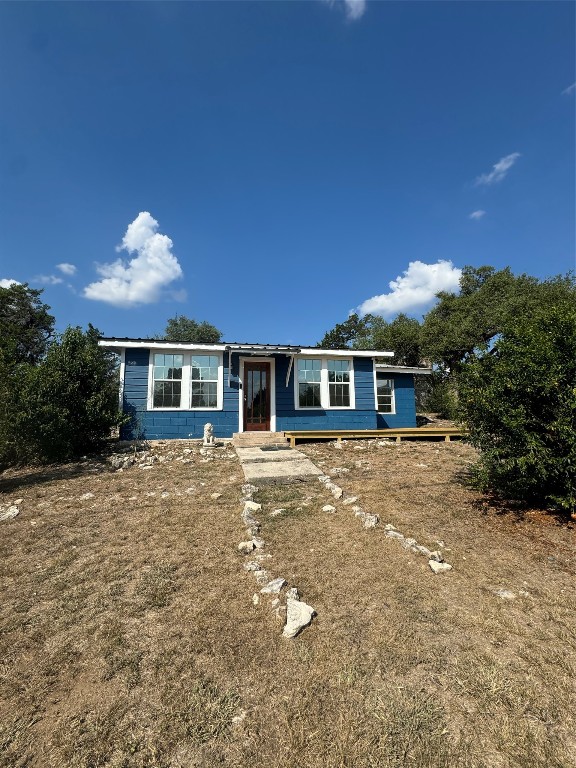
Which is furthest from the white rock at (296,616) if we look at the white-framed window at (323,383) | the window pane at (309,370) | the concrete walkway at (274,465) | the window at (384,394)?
the window at (384,394)

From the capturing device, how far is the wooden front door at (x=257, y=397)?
11.9 meters

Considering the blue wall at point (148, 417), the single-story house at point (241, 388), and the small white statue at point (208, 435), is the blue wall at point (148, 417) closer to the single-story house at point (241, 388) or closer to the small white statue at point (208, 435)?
the single-story house at point (241, 388)

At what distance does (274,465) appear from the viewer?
7.94 metres

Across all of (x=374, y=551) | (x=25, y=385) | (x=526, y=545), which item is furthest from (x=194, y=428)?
(x=526, y=545)

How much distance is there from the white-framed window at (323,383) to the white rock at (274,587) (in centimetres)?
918

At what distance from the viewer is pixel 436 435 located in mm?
12656

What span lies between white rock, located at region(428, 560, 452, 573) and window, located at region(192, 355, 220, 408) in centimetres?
897

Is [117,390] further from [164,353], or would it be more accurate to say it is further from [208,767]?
[208,767]

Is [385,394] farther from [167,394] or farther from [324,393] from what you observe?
[167,394]

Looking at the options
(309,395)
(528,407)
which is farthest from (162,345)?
(528,407)

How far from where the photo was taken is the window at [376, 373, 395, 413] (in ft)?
46.1

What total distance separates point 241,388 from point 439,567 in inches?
357

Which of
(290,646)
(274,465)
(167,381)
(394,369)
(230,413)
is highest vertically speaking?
(394,369)

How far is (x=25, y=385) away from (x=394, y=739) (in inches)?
383
